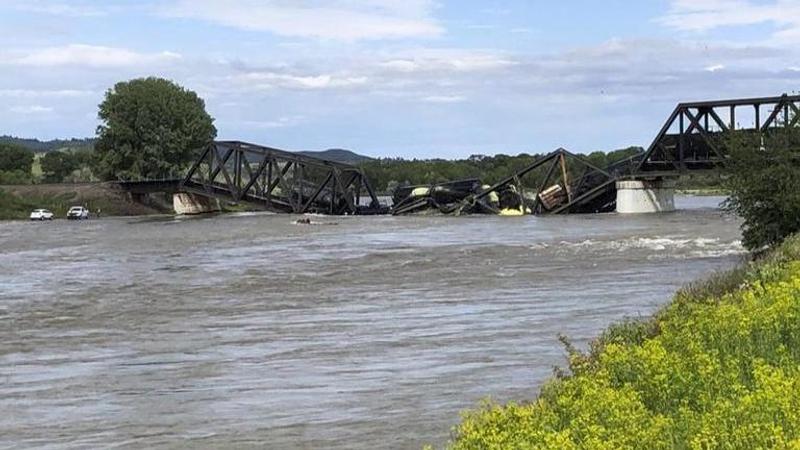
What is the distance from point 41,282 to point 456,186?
66.0 meters

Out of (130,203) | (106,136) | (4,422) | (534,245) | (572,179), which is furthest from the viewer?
(106,136)

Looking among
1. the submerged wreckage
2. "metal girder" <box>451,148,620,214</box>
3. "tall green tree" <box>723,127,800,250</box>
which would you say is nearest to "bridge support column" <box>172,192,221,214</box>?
the submerged wreckage

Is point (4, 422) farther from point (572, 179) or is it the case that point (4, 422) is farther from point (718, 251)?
point (572, 179)

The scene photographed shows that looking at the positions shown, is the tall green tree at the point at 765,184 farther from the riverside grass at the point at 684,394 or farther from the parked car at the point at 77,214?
the parked car at the point at 77,214

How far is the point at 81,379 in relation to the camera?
20344 mm

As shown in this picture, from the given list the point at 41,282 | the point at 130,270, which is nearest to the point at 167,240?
the point at 130,270

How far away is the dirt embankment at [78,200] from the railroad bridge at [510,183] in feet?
44.8

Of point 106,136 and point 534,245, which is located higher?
point 106,136

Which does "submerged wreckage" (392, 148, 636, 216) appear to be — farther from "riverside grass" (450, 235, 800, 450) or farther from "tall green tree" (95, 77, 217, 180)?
"riverside grass" (450, 235, 800, 450)

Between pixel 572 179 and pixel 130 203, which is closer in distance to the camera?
pixel 572 179

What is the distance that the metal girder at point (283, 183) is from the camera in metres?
111

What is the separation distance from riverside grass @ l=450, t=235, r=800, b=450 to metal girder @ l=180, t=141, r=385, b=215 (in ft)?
322

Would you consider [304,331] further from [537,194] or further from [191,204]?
[191,204]

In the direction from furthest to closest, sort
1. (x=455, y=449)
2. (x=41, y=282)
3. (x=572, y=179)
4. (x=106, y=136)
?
(x=106, y=136) → (x=572, y=179) → (x=41, y=282) → (x=455, y=449)
